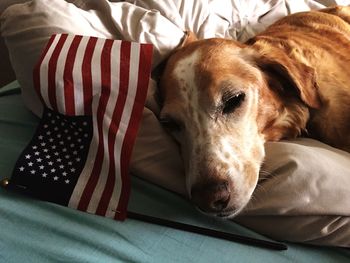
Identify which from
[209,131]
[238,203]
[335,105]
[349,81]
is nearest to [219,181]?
[238,203]

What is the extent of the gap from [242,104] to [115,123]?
1.20 ft

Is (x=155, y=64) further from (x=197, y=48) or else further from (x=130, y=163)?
(x=130, y=163)

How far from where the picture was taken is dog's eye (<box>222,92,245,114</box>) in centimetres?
117

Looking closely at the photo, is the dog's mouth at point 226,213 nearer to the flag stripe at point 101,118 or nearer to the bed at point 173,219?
the bed at point 173,219

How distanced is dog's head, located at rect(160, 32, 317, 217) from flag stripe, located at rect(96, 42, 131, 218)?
0.43 ft

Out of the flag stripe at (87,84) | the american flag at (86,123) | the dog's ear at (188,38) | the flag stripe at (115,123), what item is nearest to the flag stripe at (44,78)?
the american flag at (86,123)

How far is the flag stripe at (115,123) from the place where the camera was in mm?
1087

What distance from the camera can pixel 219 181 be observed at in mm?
1025

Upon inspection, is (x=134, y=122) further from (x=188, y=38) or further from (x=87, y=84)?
(x=188, y=38)

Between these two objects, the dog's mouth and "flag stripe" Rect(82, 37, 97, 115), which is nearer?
the dog's mouth

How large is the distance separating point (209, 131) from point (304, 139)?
0.35 meters

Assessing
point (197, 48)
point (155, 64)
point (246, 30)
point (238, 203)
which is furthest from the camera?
point (246, 30)

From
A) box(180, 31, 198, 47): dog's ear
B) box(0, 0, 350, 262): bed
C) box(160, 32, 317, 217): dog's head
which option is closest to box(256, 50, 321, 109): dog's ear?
box(160, 32, 317, 217): dog's head

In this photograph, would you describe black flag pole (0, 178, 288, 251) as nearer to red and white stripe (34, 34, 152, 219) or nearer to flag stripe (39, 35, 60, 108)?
red and white stripe (34, 34, 152, 219)
